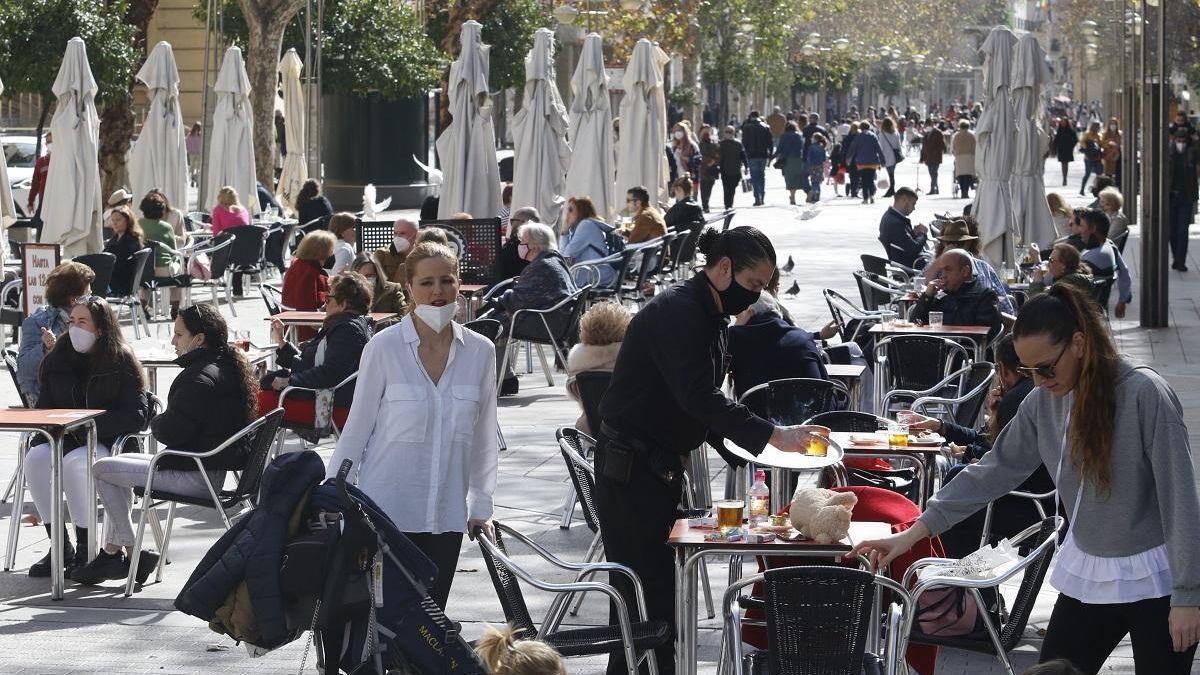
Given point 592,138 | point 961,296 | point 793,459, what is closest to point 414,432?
point 793,459

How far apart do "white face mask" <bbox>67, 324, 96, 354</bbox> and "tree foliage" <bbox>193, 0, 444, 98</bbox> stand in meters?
25.0

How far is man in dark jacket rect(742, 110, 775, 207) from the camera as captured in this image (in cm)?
3475

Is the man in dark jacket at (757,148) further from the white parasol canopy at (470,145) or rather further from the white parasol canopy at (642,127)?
→ the white parasol canopy at (470,145)

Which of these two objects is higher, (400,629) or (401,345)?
(401,345)

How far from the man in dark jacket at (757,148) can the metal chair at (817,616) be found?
29.9m

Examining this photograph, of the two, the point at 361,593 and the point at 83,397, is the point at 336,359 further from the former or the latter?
the point at 361,593

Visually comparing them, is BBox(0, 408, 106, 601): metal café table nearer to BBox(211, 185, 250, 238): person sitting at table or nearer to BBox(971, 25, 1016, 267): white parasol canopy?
BBox(211, 185, 250, 238): person sitting at table

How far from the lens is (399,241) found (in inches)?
544

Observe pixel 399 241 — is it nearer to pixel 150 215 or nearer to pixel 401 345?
pixel 150 215

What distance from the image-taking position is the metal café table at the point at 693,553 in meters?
5.37

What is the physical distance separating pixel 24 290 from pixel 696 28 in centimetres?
3891

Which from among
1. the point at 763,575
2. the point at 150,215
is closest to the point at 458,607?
the point at 763,575

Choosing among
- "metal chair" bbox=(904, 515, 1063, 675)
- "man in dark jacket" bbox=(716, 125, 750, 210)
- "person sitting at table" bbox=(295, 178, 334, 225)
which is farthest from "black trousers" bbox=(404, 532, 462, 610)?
"man in dark jacket" bbox=(716, 125, 750, 210)

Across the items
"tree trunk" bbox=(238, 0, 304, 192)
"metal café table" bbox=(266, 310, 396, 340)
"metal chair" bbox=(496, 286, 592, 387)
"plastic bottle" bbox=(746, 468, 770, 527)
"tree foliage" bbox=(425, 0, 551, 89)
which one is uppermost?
"tree foliage" bbox=(425, 0, 551, 89)
